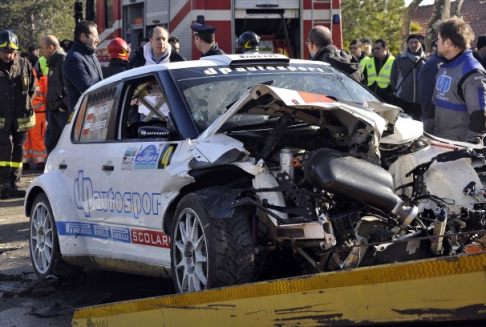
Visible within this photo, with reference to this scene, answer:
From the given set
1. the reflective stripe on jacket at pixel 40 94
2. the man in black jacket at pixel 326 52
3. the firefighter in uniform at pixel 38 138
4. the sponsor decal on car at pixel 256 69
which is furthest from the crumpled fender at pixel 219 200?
the firefighter in uniform at pixel 38 138

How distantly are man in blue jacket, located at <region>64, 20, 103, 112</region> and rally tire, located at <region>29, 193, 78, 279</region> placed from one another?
7.80 feet

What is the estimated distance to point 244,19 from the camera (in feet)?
46.1

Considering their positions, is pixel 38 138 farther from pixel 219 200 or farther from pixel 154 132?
pixel 219 200

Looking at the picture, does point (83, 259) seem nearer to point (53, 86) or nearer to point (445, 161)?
point (445, 161)

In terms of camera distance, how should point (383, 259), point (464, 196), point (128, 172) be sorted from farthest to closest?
1. point (128, 172)
2. point (464, 196)
3. point (383, 259)

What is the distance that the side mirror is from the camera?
5.55m

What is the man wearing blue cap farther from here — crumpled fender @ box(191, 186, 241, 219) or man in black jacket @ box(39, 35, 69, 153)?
crumpled fender @ box(191, 186, 241, 219)

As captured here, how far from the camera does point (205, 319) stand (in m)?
4.23

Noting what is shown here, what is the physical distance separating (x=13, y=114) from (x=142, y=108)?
19.9ft

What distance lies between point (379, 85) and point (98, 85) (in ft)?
22.0

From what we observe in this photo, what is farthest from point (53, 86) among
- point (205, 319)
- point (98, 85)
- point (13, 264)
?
point (205, 319)

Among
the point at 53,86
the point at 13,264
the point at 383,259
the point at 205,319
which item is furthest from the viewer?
the point at 53,86

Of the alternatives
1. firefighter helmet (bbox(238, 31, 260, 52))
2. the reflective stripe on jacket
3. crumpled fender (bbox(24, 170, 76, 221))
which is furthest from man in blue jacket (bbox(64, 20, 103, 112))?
the reflective stripe on jacket

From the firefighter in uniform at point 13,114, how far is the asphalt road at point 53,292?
4047mm
